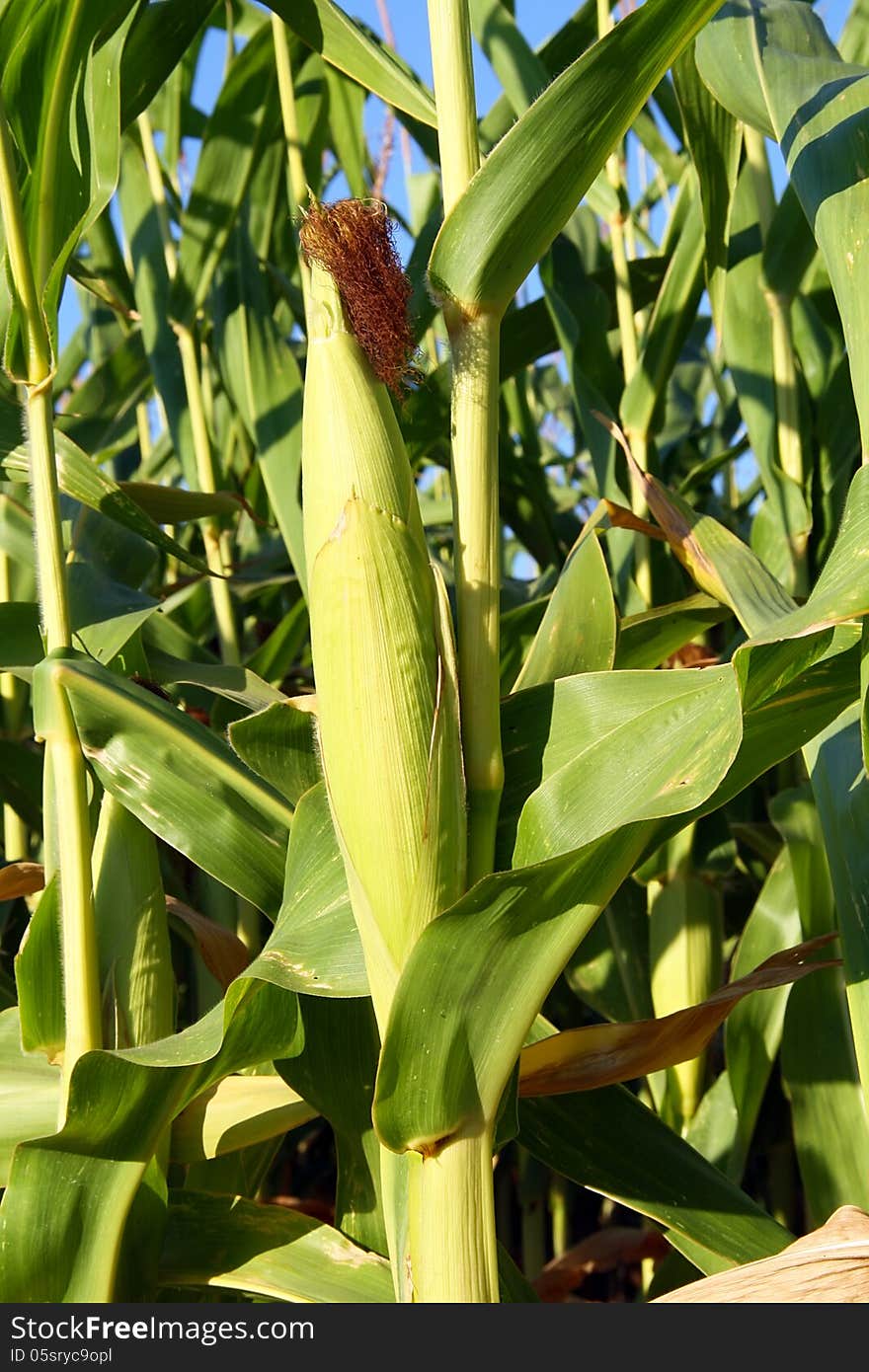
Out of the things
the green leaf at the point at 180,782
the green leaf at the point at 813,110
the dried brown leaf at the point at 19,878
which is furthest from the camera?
the dried brown leaf at the point at 19,878

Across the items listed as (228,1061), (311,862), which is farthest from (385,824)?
(228,1061)

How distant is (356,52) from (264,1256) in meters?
1.03

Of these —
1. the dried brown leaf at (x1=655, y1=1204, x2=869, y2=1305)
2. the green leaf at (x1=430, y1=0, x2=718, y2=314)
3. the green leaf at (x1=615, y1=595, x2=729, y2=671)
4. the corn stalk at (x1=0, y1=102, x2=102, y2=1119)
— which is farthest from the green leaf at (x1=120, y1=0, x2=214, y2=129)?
the dried brown leaf at (x1=655, y1=1204, x2=869, y2=1305)

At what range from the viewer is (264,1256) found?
3.01 feet

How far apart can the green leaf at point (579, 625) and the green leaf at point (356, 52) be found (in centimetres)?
40

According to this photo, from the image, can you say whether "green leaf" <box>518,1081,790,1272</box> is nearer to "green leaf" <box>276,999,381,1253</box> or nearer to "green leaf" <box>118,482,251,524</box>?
"green leaf" <box>276,999,381,1253</box>

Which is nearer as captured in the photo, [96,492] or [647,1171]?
[647,1171]

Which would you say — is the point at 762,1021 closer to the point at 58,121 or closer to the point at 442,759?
the point at 442,759

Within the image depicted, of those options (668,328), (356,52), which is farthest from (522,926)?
(668,328)

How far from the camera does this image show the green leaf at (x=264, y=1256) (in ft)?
2.92

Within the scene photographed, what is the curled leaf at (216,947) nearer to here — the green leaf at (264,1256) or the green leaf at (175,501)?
the green leaf at (264,1256)

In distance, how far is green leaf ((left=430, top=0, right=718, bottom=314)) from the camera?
75cm

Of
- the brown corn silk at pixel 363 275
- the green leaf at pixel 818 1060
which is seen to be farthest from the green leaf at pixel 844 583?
the green leaf at pixel 818 1060

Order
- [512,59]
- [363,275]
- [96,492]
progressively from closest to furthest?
[363,275] → [96,492] → [512,59]
